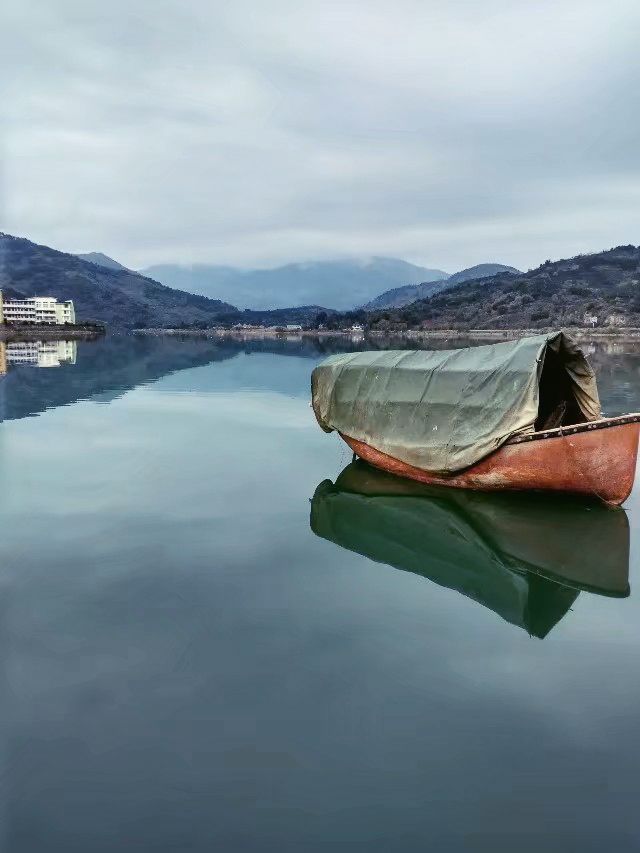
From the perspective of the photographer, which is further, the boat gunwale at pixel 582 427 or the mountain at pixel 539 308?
the mountain at pixel 539 308

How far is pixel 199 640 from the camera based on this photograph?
948 cm

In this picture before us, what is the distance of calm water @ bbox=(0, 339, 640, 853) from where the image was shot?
6156mm

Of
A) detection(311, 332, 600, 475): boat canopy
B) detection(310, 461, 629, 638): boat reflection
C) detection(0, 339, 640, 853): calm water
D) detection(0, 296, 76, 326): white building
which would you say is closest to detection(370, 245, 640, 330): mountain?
detection(0, 296, 76, 326): white building

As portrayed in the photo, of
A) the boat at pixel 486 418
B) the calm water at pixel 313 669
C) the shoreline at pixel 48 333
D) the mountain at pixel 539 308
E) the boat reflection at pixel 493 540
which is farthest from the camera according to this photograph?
the mountain at pixel 539 308

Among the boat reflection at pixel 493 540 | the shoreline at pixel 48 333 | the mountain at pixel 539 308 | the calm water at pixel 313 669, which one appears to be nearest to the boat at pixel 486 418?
the boat reflection at pixel 493 540

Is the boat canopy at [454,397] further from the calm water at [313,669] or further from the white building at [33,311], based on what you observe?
the white building at [33,311]

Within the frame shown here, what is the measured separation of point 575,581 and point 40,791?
9.53 meters

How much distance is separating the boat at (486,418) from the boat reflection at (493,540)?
0.67 metres

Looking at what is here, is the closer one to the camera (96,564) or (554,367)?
(96,564)

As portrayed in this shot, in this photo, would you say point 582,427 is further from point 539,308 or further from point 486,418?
point 539,308

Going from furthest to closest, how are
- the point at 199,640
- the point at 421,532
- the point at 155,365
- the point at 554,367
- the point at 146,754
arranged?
1. the point at 155,365
2. the point at 554,367
3. the point at 421,532
4. the point at 199,640
5. the point at 146,754

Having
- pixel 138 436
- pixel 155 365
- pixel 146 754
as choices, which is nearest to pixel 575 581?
pixel 146 754

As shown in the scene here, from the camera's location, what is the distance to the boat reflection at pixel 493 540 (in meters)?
11.5

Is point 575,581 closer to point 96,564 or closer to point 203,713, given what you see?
point 203,713
